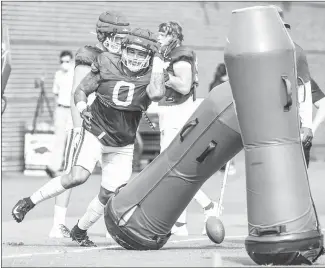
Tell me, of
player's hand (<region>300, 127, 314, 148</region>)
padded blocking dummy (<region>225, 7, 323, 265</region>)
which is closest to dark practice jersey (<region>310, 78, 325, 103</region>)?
player's hand (<region>300, 127, 314, 148</region>)

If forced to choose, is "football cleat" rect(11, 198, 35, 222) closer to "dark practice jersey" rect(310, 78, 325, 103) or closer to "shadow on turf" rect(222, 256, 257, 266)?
"shadow on turf" rect(222, 256, 257, 266)

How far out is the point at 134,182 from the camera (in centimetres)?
928

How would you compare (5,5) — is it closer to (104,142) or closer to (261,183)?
(104,142)

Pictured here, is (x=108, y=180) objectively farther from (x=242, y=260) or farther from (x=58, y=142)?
(x=58, y=142)

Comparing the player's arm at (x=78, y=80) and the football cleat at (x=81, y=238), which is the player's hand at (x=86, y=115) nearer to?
the player's arm at (x=78, y=80)

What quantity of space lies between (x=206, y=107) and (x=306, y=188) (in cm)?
121

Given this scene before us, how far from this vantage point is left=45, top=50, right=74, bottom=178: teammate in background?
16.1 metres

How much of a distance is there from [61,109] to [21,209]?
7.02m

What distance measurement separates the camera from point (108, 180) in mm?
10312

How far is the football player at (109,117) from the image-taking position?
32.9 ft

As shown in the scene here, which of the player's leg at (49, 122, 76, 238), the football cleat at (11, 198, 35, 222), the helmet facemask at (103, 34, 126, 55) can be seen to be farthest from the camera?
the player's leg at (49, 122, 76, 238)

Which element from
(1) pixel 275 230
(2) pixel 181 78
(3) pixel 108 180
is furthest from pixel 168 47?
(1) pixel 275 230

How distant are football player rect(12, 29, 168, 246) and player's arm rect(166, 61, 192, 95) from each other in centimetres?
120

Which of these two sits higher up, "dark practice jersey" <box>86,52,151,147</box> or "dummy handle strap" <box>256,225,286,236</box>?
"dummy handle strap" <box>256,225,286,236</box>
